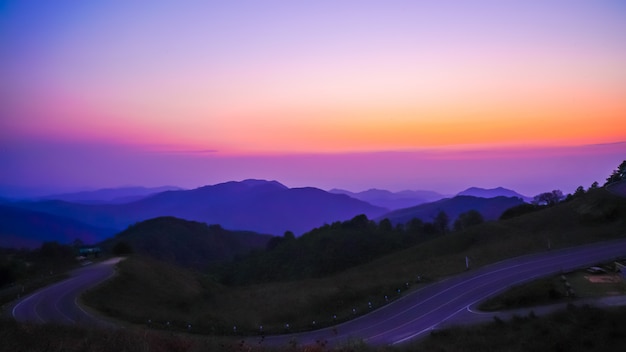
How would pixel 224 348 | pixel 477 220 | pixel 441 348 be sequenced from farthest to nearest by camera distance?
pixel 477 220 < pixel 441 348 < pixel 224 348

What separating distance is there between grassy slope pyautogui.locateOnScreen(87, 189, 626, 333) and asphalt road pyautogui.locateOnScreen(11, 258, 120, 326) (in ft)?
5.83

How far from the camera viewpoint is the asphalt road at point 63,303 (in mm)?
26366

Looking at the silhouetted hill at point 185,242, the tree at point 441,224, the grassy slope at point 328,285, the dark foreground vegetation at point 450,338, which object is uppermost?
the dark foreground vegetation at point 450,338

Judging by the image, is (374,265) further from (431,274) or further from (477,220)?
(477,220)

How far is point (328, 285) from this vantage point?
39969mm

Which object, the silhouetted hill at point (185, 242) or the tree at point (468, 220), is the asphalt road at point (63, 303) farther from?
the silhouetted hill at point (185, 242)

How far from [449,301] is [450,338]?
29.4 feet

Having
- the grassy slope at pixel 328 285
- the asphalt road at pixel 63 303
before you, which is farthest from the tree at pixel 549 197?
the asphalt road at pixel 63 303

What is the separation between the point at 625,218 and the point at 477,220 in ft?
130

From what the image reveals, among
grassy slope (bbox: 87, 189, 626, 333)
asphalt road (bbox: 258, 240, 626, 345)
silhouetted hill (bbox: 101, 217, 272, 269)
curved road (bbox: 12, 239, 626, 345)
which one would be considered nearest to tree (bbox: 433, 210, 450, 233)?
grassy slope (bbox: 87, 189, 626, 333)

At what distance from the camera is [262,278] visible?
73.1 metres

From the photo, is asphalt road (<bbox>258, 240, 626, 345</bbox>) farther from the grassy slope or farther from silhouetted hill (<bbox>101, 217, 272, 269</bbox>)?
silhouetted hill (<bbox>101, 217, 272, 269</bbox>)

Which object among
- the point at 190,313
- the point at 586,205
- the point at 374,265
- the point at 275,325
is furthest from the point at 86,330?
the point at 586,205

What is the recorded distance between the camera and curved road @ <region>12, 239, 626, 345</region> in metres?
22.0
